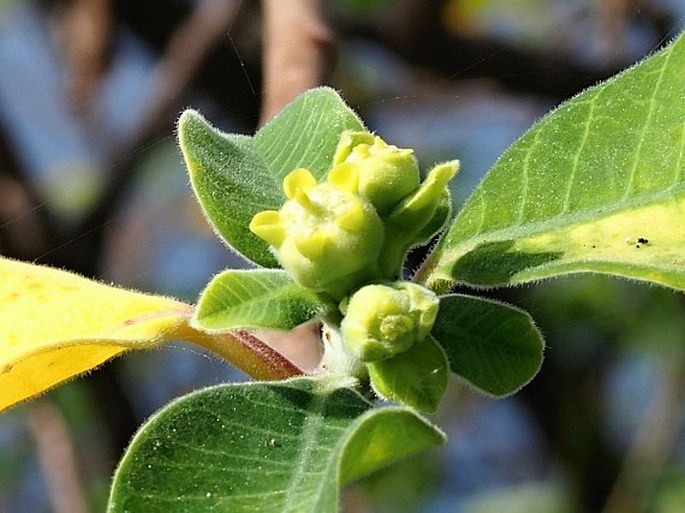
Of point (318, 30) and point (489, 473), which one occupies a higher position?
point (318, 30)

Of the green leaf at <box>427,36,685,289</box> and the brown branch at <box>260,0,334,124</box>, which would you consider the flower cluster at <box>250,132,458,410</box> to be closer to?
the green leaf at <box>427,36,685,289</box>

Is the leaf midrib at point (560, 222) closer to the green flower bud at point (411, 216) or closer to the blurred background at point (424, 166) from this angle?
the green flower bud at point (411, 216)

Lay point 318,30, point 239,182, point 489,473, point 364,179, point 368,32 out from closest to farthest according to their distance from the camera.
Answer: point 364,179 → point 239,182 → point 318,30 → point 368,32 → point 489,473

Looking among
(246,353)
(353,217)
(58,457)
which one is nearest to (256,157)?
(246,353)

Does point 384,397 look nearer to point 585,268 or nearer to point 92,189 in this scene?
point 585,268

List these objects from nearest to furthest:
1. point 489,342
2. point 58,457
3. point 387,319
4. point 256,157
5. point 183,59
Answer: point 387,319 < point 489,342 < point 256,157 < point 58,457 < point 183,59

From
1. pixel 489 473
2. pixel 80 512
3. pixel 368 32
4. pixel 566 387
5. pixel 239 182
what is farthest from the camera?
pixel 489 473

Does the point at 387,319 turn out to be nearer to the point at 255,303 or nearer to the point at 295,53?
the point at 255,303

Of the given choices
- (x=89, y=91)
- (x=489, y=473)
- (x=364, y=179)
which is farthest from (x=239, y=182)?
(x=489, y=473)
